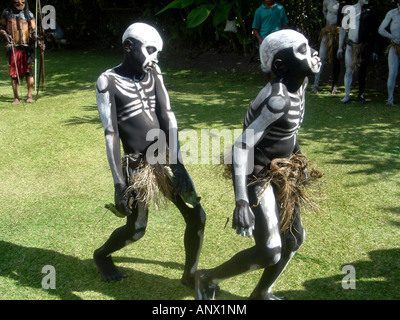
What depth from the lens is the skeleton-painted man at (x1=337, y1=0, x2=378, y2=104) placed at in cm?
866

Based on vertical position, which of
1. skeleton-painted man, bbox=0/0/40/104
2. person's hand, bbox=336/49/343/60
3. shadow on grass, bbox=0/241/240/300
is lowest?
shadow on grass, bbox=0/241/240/300

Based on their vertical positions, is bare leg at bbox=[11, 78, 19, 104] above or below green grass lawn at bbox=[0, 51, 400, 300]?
above

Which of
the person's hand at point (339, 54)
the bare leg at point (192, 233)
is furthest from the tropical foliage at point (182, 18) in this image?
the bare leg at point (192, 233)

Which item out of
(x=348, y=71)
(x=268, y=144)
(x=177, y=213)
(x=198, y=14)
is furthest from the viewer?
(x=198, y=14)

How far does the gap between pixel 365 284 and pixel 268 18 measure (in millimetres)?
6705

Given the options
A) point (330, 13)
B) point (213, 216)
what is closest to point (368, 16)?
point (330, 13)

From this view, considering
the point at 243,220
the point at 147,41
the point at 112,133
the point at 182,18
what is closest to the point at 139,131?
the point at 112,133

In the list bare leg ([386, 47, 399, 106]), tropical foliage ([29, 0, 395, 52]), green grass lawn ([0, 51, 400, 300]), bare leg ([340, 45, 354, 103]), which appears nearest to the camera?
green grass lawn ([0, 51, 400, 300])

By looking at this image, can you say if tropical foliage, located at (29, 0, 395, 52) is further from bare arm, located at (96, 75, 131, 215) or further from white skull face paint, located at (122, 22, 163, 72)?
bare arm, located at (96, 75, 131, 215)

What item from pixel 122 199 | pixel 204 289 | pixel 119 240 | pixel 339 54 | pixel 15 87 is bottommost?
pixel 204 289

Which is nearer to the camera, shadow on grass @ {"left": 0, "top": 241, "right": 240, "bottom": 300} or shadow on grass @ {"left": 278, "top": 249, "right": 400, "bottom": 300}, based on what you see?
shadow on grass @ {"left": 278, "top": 249, "right": 400, "bottom": 300}

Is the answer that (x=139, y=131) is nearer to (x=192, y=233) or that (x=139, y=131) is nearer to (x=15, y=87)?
(x=192, y=233)

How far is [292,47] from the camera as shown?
279cm

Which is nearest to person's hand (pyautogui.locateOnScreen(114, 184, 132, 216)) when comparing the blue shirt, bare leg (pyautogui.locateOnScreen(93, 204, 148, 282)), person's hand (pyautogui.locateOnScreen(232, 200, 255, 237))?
bare leg (pyautogui.locateOnScreen(93, 204, 148, 282))
